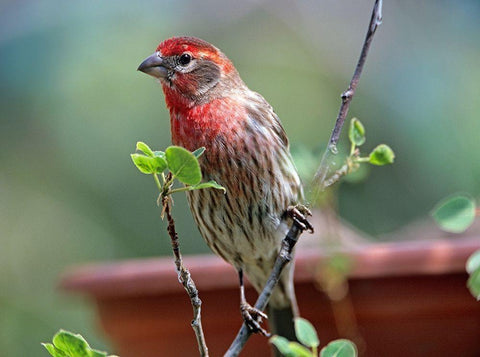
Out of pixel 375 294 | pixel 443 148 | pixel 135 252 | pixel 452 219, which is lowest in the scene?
pixel 135 252

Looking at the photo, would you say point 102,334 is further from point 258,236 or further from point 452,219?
point 452,219

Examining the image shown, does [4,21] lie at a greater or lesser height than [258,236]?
greater

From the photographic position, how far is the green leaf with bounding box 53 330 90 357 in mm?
1170

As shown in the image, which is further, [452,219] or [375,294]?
[375,294]

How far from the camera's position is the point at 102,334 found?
9.98 ft

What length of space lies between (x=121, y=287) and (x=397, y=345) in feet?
2.98

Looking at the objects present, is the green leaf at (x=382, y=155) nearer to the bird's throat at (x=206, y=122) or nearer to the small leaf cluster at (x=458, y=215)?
the small leaf cluster at (x=458, y=215)

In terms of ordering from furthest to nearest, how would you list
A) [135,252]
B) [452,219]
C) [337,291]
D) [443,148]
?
[135,252] → [443,148] → [337,291] → [452,219]

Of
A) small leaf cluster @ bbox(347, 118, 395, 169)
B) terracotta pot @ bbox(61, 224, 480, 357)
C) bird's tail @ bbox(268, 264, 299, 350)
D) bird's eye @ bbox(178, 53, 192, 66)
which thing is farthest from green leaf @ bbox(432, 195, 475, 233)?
bird's eye @ bbox(178, 53, 192, 66)

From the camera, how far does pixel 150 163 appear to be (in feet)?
4.25

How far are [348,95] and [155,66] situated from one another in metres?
1.37

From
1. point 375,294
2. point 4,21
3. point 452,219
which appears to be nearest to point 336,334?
point 375,294

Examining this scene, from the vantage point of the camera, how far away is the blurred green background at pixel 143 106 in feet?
19.7

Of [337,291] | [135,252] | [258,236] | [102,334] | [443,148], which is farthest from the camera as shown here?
[135,252]
